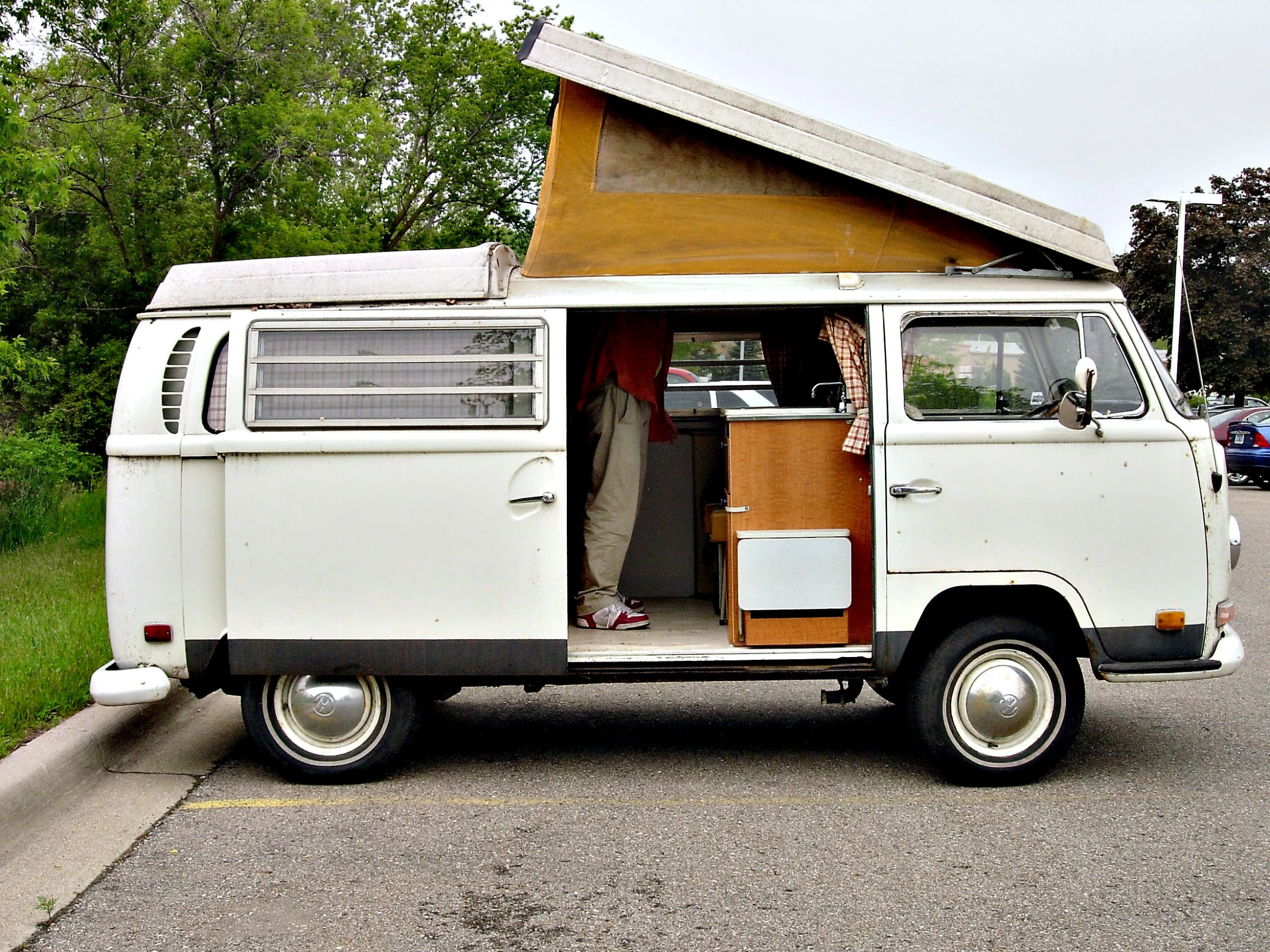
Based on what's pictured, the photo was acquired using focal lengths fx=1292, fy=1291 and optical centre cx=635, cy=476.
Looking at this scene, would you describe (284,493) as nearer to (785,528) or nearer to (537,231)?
(537,231)

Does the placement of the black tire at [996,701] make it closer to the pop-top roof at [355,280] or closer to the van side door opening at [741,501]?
the van side door opening at [741,501]

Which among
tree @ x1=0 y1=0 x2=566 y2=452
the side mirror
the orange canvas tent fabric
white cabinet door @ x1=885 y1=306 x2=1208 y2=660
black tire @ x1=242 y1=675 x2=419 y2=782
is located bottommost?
black tire @ x1=242 y1=675 x2=419 y2=782

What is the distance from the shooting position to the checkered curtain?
19.2ft

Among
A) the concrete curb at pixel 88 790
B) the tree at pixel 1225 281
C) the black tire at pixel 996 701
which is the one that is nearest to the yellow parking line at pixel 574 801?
the black tire at pixel 996 701

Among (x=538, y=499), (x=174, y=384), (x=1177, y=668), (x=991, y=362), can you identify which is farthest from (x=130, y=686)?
(x=1177, y=668)

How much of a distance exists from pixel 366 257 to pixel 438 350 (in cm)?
59

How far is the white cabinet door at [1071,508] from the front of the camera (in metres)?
5.70

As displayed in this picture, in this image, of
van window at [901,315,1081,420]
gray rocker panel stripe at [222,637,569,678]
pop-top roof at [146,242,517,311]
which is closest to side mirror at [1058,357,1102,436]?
van window at [901,315,1081,420]

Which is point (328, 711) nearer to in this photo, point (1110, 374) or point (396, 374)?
point (396, 374)

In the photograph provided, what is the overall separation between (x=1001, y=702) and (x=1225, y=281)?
3541cm

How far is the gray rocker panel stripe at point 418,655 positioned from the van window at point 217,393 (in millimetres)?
998

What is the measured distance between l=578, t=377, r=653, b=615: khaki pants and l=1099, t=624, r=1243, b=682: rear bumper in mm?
2402

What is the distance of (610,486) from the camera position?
21.8ft

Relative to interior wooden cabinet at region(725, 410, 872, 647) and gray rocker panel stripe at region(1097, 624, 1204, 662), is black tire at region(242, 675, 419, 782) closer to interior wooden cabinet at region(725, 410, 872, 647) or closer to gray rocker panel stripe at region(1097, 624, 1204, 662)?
interior wooden cabinet at region(725, 410, 872, 647)
